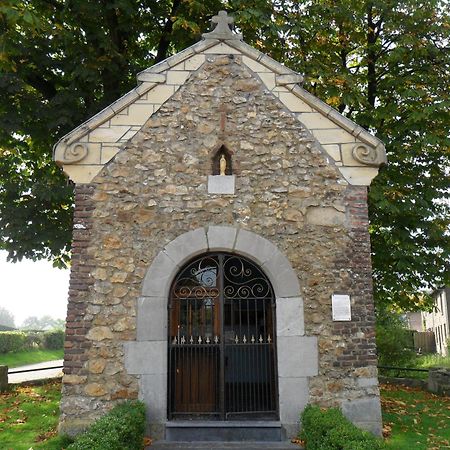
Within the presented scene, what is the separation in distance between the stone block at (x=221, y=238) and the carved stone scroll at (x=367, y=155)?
2154mm

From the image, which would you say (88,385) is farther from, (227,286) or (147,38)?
(147,38)

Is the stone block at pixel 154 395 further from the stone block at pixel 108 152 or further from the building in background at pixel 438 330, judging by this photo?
the building in background at pixel 438 330

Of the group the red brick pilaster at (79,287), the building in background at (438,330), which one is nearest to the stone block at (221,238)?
the red brick pilaster at (79,287)

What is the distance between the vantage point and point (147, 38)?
12.4 m

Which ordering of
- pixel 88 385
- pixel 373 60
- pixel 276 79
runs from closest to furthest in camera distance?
pixel 88 385, pixel 276 79, pixel 373 60

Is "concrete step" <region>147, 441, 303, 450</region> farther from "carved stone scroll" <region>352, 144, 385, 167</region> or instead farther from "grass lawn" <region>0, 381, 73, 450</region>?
"carved stone scroll" <region>352, 144, 385, 167</region>

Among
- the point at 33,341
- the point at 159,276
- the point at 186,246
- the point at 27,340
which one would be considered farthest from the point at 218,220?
the point at 33,341

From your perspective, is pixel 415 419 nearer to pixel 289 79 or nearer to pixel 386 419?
pixel 386 419

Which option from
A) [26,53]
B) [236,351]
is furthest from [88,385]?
[26,53]

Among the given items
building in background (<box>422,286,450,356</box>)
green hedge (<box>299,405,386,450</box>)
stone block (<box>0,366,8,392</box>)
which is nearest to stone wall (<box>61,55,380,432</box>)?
green hedge (<box>299,405,386,450</box>)

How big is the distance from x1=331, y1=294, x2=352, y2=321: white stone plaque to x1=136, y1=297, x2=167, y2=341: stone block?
93.5 inches

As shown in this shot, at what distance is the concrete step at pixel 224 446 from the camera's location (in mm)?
5977

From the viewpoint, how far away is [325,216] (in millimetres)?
7000

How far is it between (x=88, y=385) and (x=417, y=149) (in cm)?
786
